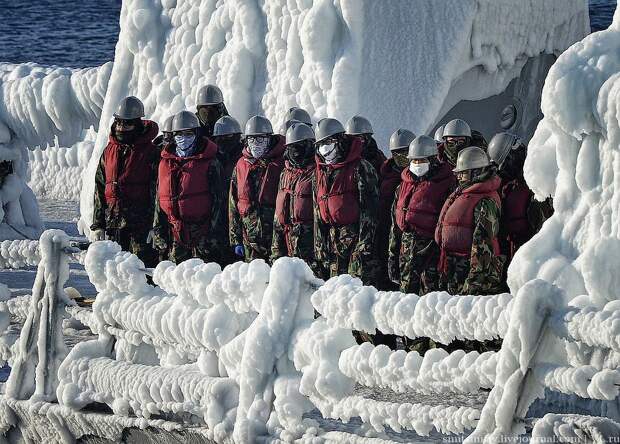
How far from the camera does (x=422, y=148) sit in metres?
10.8

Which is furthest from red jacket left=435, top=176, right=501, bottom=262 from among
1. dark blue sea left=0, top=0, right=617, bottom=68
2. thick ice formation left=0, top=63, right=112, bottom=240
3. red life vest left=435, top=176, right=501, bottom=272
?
dark blue sea left=0, top=0, right=617, bottom=68

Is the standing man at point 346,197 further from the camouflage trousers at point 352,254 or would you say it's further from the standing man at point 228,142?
the standing man at point 228,142

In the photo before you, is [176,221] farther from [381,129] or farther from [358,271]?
[381,129]

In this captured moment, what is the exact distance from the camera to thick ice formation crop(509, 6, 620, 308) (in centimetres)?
898

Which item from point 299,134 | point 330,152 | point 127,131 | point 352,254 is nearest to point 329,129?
point 330,152

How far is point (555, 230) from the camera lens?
372 inches

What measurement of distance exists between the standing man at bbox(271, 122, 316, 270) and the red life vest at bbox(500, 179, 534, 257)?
1.51 metres

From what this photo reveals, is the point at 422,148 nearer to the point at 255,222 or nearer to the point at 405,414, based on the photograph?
the point at 255,222

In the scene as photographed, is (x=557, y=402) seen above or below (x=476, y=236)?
below

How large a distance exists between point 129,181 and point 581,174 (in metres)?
4.72

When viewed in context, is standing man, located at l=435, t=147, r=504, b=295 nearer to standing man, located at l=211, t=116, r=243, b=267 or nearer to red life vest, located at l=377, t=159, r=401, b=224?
red life vest, located at l=377, t=159, r=401, b=224

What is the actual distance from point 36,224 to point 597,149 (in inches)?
404

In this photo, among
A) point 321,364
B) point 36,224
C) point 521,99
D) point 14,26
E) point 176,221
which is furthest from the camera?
point 14,26

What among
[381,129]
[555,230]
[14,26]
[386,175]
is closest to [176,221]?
[386,175]
